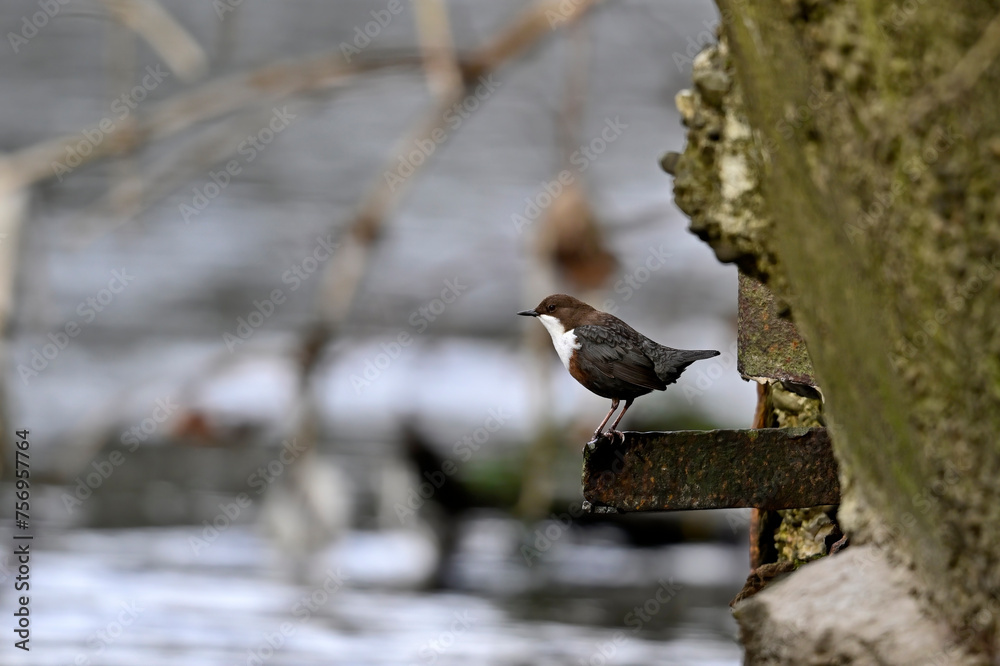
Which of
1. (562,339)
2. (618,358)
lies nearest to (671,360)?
(618,358)

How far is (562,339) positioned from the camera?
12.4 feet

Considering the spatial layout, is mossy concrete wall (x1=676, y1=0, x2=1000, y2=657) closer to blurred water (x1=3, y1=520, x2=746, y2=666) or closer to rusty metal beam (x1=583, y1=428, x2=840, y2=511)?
rusty metal beam (x1=583, y1=428, x2=840, y2=511)

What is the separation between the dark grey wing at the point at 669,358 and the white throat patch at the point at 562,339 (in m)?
0.21

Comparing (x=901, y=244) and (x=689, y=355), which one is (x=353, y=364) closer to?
(x=689, y=355)

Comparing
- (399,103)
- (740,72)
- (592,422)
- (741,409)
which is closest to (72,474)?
(592,422)

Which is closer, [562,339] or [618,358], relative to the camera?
[618,358]

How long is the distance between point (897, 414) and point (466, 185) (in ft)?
53.8

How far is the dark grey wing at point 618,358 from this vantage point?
357 cm

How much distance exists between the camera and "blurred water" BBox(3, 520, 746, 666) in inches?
253

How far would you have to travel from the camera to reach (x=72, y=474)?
10367 mm

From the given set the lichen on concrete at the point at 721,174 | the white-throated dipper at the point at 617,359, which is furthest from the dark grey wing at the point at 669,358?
the lichen on concrete at the point at 721,174

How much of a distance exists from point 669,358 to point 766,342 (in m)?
0.37

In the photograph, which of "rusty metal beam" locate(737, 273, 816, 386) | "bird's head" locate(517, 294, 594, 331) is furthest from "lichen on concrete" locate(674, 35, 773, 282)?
"bird's head" locate(517, 294, 594, 331)

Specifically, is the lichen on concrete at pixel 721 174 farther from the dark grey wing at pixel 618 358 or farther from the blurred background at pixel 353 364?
the blurred background at pixel 353 364
